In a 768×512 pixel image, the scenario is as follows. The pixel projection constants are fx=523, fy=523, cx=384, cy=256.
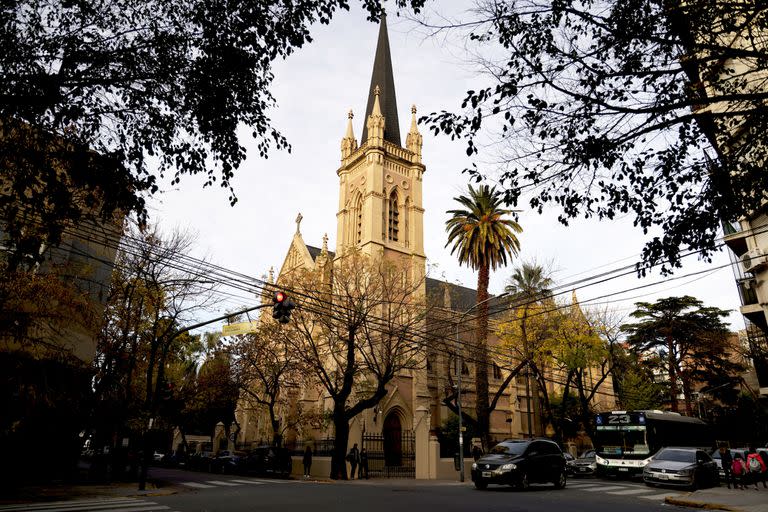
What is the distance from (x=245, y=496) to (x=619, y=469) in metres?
18.8

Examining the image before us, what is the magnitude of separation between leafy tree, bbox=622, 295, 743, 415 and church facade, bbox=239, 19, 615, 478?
1194 cm

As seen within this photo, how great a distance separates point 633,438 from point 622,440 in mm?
507

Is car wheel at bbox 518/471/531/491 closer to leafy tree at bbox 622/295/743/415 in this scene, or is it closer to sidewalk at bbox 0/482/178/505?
sidewalk at bbox 0/482/178/505

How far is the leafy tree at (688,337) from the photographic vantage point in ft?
142

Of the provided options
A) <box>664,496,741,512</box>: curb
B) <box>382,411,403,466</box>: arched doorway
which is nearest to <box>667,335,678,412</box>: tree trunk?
<box>382,411,403,466</box>: arched doorway

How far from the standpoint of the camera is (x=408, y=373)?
40.6 m

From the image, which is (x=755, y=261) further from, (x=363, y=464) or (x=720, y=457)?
(x=363, y=464)

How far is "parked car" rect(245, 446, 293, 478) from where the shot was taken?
29688 mm

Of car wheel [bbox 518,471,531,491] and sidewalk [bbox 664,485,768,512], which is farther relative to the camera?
car wheel [bbox 518,471,531,491]

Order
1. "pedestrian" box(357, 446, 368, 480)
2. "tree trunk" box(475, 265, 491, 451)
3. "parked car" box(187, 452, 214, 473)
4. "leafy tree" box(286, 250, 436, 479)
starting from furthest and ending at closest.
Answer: "parked car" box(187, 452, 214, 473) < "tree trunk" box(475, 265, 491, 451) < "pedestrian" box(357, 446, 368, 480) < "leafy tree" box(286, 250, 436, 479)

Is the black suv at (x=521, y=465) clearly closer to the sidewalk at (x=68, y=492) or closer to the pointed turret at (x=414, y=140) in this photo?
the sidewalk at (x=68, y=492)

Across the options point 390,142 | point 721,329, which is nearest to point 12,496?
point 390,142

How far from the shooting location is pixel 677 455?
1936 centimetres

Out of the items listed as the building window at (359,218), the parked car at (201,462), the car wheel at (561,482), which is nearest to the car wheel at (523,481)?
the car wheel at (561,482)
